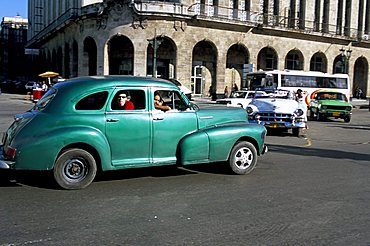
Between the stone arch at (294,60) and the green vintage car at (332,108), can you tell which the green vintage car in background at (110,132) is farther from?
the stone arch at (294,60)

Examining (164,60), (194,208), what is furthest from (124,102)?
(164,60)

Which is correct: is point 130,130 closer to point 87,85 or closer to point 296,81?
point 87,85

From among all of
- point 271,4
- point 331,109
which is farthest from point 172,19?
point 331,109

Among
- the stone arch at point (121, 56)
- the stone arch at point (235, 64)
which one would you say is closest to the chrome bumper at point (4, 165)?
the stone arch at point (121, 56)

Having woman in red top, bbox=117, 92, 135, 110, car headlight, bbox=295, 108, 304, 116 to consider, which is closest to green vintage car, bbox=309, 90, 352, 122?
car headlight, bbox=295, 108, 304, 116

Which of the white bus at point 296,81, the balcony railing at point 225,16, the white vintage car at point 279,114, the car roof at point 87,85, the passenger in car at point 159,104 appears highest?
the balcony railing at point 225,16

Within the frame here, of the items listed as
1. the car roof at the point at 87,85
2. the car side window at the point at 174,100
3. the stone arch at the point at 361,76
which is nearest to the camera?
the car roof at the point at 87,85

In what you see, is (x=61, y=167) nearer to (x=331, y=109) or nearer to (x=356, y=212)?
(x=356, y=212)

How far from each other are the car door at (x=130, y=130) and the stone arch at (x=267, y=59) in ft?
132

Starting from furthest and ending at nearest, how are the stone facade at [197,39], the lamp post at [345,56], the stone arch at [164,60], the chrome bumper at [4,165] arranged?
the lamp post at [345,56] < the stone arch at [164,60] < the stone facade at [197,39] < the chrome bumper at [4,165]

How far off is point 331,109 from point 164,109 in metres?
18.2

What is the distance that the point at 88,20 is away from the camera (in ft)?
135

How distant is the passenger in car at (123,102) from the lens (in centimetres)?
735

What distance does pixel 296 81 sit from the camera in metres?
35.8
